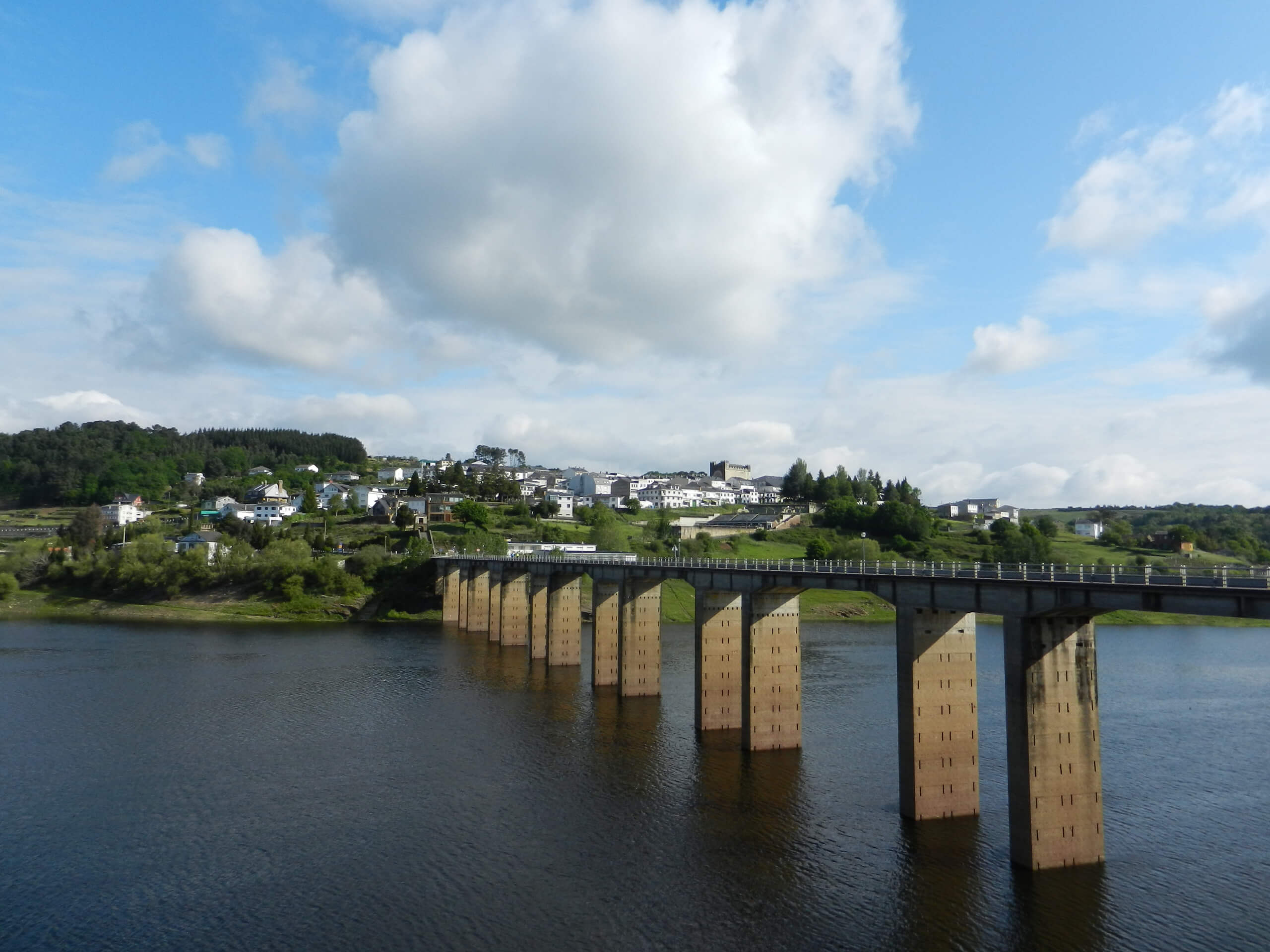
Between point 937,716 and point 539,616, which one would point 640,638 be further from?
point 937,716

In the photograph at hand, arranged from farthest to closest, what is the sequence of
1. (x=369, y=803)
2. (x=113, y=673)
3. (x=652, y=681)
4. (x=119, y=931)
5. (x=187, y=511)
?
(x=187, y=511), (x=113, y=673), (x=652, y=681), (x=369, y=803), (x=119, y=931)

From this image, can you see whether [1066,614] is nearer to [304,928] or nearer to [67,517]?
[304,928]

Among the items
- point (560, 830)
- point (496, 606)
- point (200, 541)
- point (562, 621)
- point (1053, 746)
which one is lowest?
point (560, 830)

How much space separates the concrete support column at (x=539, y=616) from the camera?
82625 mm

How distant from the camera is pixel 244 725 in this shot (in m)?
51.0

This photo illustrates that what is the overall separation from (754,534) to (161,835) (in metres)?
140

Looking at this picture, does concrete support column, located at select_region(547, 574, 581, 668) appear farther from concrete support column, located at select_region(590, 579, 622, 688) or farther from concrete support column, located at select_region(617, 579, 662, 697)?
concrete support column, located at select_region(617, 579, 662, 697)

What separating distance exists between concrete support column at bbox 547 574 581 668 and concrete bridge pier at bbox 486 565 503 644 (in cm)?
1606

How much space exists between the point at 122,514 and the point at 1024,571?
198 meters

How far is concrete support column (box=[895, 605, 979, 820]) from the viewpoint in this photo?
34.9 metres

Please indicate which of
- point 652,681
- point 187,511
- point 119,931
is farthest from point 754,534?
point 119,931

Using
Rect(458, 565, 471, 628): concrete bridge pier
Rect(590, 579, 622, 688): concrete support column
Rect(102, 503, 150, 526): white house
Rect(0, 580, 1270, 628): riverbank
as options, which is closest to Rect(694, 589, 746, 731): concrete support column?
Rect(590, 579, 622, 688): concrete support column

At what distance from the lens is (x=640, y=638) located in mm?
62719

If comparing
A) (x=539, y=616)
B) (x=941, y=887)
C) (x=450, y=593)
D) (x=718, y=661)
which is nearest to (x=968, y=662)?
(x=941, y=887)
